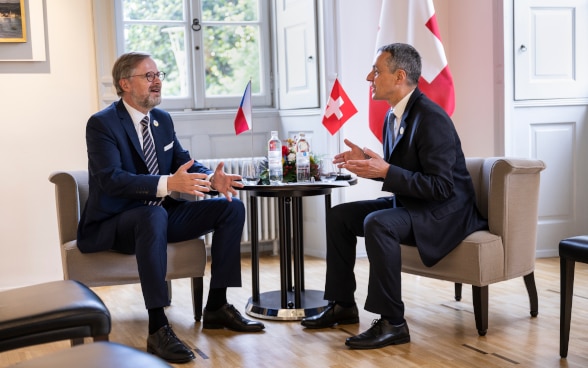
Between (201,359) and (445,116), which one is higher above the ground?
(445,116)

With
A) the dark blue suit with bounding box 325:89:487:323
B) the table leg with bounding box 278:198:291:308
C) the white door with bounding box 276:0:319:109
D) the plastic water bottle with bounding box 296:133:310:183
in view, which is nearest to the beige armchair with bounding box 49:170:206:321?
the table leg with bounding box 278:198:291:308

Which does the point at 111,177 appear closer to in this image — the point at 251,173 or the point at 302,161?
the point at 251,173

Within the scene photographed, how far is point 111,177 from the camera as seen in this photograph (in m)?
3.20

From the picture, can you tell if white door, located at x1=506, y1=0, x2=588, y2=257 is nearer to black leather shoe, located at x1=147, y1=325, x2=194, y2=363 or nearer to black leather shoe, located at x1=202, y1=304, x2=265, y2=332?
black leather shoe, located at x1=202, y1=304, x2=265, y2=332

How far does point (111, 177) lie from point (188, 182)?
33 centimetres

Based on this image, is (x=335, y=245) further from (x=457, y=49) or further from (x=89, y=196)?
(x=457, y=49)

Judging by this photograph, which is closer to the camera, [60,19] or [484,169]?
[484,169]

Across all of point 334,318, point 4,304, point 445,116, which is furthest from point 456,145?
point 4,304

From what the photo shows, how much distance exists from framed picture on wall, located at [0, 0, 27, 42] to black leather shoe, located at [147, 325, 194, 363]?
2196 millimetres

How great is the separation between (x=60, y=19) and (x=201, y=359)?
97.4 inches

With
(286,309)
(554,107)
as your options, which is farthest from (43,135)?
(554,107)

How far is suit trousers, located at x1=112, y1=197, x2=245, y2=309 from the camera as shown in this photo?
3072 mm

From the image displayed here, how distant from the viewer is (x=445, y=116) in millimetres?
3166

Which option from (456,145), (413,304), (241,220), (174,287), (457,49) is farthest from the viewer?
(457,49)
